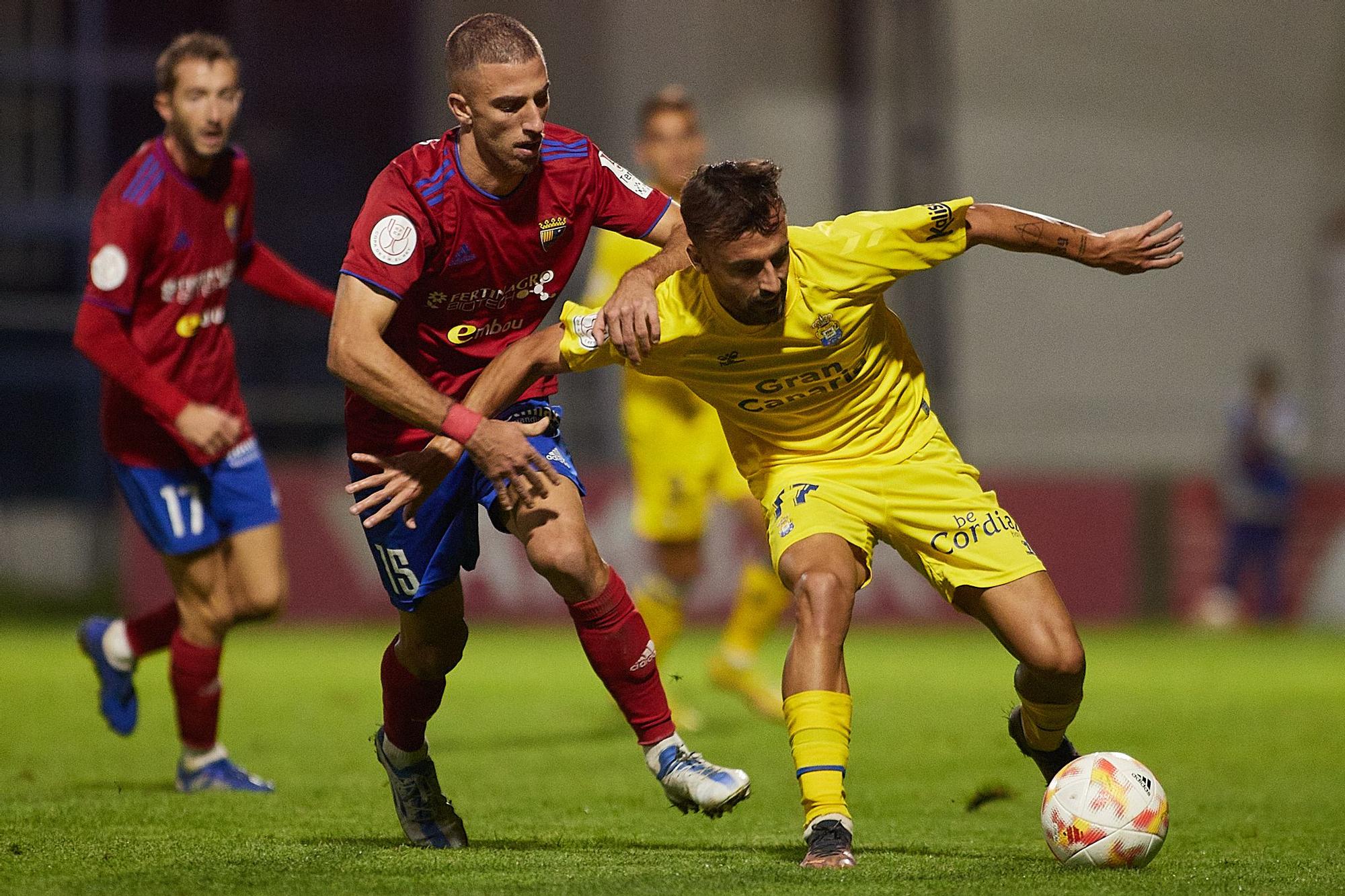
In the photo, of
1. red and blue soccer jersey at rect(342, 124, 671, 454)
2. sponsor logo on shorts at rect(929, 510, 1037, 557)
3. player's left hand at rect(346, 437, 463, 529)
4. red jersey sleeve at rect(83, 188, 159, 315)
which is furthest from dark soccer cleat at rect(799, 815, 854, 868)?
red jersey sleeve at rect(83, 188, 159, 315)

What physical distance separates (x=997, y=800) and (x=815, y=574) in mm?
1887

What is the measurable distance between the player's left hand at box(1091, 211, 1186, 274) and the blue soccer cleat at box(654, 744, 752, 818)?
5.45 ft

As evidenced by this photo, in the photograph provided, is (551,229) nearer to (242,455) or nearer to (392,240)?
(392,240)

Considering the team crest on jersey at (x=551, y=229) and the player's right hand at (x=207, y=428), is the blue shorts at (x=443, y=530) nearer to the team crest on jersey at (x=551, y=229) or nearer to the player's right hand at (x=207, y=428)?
the team crest on jersey at (x=551, y=229)

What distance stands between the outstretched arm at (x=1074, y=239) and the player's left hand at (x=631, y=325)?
2.96ft

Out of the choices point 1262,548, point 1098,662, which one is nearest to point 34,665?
point 1098,662

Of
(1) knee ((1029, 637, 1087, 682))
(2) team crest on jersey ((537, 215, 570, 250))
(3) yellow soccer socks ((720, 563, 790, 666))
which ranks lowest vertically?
(3) yellow soccer socks ((720, 563, 790, 666))

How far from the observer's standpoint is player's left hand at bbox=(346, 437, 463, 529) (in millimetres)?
4488

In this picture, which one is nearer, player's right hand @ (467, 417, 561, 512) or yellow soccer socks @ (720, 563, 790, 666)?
player's right hand @ (467, 417, 561, 512)

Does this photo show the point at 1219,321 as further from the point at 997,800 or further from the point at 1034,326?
the point at 997,800

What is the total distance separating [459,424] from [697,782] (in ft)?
3.51

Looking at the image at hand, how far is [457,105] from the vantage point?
465 cm

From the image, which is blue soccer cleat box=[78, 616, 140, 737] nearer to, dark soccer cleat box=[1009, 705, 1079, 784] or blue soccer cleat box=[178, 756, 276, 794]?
blue soccer cleat box=[178, 756, 276, 794]

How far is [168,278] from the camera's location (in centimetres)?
609
